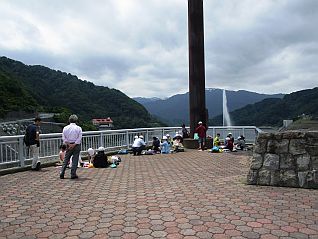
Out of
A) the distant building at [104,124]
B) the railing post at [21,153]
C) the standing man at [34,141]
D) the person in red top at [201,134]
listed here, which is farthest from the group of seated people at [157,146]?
the distant building at [104,124]

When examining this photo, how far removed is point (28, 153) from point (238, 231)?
8365 millimetres

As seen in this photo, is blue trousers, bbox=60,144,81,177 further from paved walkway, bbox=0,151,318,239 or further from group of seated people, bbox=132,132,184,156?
group of seated people, bbox=132,132,184,156

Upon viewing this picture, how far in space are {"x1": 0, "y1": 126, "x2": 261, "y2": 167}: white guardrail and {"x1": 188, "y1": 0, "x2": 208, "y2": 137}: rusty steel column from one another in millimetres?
2275

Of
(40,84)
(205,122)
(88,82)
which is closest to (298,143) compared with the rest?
(205,122)

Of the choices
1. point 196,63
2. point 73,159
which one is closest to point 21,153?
point 73,159

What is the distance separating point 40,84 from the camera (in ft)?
259

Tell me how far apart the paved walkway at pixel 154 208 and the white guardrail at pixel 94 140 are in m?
1.49

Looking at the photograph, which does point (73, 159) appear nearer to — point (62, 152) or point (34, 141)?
point (34, 141)

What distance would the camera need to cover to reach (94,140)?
47.3 ft

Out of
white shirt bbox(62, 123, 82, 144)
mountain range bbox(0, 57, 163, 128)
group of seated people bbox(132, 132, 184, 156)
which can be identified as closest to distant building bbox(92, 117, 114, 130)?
mountain range bbox(0, 57, 163, 128)

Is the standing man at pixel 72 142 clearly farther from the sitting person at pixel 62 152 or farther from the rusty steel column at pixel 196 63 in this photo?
the rusty steel column at pixel 196 63

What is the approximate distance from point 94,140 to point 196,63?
7.68 meters

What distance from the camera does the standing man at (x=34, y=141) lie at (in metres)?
10.3

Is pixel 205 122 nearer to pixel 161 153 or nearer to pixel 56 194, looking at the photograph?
pixel 161 153
